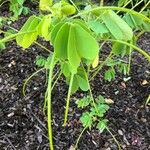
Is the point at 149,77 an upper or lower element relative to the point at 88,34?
lower

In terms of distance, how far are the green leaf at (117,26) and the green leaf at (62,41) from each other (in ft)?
0.45

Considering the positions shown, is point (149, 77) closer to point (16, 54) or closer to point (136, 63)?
point (136, 63)

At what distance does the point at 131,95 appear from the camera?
5.77ft

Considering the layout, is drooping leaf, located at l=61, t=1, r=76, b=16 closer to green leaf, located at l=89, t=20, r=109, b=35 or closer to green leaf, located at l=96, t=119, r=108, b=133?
green leaf, located at l=89, t=20, r=109, b=35

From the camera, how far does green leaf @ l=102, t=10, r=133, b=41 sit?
1.00m

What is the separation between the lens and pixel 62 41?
3.06ft

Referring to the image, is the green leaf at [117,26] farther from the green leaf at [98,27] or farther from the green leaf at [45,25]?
the green leaf at [45,25]

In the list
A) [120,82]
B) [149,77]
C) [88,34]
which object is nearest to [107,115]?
[120,82]

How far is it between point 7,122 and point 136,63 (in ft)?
2.46

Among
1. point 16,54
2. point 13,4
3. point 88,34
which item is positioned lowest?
point 16,54

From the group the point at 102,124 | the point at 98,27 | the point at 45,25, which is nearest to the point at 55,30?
the point at 45,25

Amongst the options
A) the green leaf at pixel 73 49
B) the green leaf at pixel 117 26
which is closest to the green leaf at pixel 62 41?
the green leaf at pixel 73 49

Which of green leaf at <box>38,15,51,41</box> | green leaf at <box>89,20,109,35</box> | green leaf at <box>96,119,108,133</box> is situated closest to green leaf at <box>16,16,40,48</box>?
green leaf at <box>38,15,51,41</box>

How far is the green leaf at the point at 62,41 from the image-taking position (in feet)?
3.00
